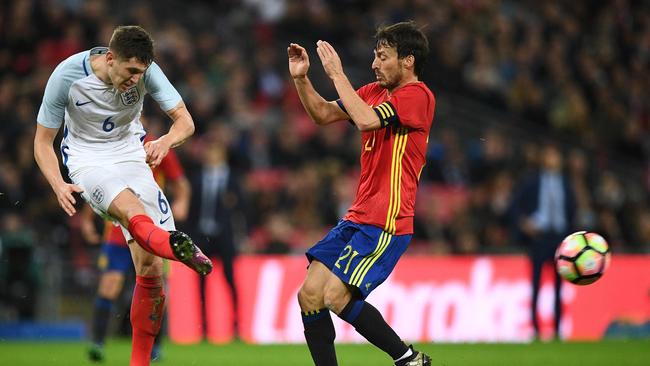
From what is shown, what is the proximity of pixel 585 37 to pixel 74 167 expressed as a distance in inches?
612

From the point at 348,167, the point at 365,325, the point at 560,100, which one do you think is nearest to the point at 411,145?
the point at 365,325

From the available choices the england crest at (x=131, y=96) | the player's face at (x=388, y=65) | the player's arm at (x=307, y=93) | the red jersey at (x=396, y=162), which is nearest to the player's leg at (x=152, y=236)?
the england crest at (x=131, y=96)

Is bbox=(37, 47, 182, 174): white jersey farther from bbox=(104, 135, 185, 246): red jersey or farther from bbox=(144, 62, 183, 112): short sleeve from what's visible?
bbox=(104, 135, 185, 246): red jersey

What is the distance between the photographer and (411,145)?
6.51 metres

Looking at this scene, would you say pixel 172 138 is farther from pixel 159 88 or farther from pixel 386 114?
pixel 386 114

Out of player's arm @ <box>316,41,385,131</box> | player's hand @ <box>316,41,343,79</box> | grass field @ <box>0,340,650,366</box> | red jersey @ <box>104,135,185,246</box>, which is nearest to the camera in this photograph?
player's arm @ <box>316,41,385,131</box>

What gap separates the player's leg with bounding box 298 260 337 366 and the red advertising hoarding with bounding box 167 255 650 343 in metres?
6.89

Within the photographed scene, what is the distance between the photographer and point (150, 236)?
20.4ft

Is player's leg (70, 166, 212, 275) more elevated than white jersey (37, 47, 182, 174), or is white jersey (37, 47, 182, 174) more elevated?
white jersey (37, 47, 182, 174)

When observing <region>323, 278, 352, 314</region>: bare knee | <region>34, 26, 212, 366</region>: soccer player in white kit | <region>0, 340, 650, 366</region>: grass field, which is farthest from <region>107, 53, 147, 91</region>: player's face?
<region>0, 340, 650, 366</region>: grass field

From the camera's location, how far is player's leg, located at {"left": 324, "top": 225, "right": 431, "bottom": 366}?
630cm

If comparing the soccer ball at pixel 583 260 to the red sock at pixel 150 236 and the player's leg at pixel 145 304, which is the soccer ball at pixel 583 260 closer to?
the player's leg at pixel 145 304

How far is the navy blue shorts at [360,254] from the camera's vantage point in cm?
631

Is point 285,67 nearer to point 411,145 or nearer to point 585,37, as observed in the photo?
point 585,37
